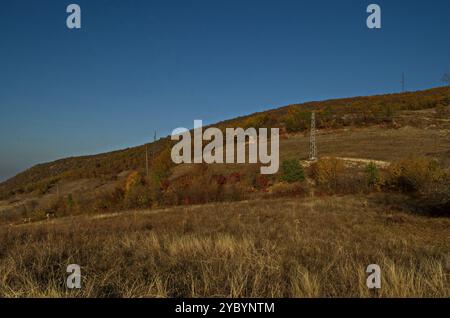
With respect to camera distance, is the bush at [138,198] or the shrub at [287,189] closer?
the shrub at [287,189]

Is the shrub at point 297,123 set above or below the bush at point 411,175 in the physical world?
above

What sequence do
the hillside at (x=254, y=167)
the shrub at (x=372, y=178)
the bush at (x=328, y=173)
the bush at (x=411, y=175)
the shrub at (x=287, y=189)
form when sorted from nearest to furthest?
1. the bush at (x=411, y=175)
2. the shrub at (x=372, y=178)
3. the shrub at (x=287, y=189)
4. the bush at (x=328, y=173)
5. the hillside at (x=254, y=167)

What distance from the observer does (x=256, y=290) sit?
2898mm

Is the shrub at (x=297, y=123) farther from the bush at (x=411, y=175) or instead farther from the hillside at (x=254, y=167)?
the bush at (x=411, y=175)

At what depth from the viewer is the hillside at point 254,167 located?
31.5m

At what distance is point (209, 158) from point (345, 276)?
44.4 m

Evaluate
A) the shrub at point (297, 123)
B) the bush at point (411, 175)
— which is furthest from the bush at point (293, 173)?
the shrub at point (297, 123)

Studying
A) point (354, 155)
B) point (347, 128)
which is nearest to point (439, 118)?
point (347, 128)

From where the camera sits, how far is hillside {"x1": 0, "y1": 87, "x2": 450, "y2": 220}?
3147 cm

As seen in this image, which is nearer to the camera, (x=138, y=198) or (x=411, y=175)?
(x=411, y=175)

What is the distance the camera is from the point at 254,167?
37969mm

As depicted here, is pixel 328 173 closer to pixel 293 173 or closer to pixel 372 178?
pixel 293 173

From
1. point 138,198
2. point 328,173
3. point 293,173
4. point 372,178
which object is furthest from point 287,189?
point 138,198

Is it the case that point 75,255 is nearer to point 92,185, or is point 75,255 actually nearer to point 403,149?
point 403,149
